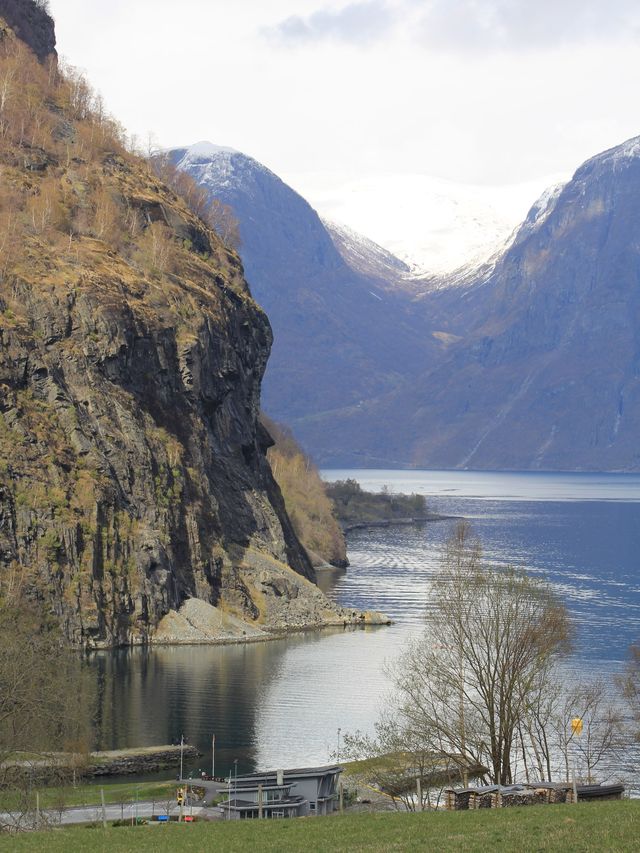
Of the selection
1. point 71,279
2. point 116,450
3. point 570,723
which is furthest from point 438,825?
point 71,279

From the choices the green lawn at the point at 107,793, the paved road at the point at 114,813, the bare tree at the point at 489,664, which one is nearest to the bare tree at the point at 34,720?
the green lawn at the point at 107,793

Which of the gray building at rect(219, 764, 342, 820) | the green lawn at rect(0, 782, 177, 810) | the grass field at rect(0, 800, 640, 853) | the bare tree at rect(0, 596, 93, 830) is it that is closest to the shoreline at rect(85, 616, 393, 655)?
the bare tree at rect(0, 596, 93, 830)

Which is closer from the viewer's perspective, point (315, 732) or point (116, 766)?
point (116, 766)

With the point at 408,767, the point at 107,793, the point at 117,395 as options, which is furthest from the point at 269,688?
the point at 117,395

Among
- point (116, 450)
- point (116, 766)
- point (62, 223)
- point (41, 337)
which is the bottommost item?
point (116, 766)

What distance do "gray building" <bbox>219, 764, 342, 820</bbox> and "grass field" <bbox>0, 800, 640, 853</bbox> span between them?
9.34 meters

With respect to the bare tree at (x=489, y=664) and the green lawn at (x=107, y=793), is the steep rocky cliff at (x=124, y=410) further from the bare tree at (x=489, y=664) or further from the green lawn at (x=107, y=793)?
the bare tree at (x=489, y=664)

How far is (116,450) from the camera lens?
464 feet

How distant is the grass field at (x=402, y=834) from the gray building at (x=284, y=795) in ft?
30.6

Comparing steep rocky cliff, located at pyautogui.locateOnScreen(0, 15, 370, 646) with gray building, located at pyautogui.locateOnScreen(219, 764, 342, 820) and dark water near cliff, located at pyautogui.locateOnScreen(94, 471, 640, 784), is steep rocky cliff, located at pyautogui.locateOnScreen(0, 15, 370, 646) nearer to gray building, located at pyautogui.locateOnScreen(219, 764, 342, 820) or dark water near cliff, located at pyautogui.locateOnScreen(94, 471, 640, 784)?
dark water near cliff, located at pyautogui.locateOnScreen(94, 471, 640, 784)

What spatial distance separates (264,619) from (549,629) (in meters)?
72.4

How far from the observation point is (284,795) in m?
66.6

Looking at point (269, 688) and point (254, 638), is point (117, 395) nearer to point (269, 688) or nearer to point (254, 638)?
point (254, 638)

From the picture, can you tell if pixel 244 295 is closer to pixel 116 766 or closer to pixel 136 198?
pixel 136 198
